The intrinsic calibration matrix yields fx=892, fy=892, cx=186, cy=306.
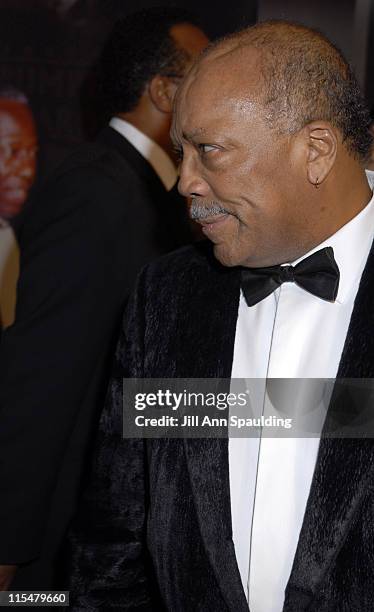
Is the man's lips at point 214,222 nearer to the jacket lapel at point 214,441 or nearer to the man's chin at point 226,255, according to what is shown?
the man's chin at point 226,255

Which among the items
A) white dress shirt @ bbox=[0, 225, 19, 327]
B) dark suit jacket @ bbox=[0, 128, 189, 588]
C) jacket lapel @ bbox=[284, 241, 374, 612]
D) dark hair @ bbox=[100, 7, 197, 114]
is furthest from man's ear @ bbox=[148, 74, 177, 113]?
jacket lapel @ bbox=[284, 241, 374, 612]

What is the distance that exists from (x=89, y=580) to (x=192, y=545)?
0.25 meters

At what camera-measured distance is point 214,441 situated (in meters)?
1.59

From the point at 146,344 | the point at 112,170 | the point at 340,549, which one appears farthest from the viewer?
the point at 112,170

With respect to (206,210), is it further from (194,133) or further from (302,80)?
(302,80)

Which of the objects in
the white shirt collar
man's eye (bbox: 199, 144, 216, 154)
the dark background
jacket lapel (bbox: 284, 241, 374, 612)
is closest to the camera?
jacket lapel (bbox: 284, 241, 374, 612)

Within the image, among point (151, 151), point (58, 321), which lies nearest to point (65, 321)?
point (58, 321)

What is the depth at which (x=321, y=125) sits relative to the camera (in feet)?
4.85

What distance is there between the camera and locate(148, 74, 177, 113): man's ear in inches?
101

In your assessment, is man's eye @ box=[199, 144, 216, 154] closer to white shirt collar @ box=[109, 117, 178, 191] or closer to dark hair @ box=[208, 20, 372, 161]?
dark hair @ box=[208, 20, 372, 161]

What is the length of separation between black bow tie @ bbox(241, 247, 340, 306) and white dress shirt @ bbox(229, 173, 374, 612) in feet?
A: 0.08

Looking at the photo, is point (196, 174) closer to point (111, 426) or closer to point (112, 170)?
point (111, 426)

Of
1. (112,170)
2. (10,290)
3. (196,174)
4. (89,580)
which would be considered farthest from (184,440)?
(10,290)

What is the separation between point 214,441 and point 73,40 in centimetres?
180
